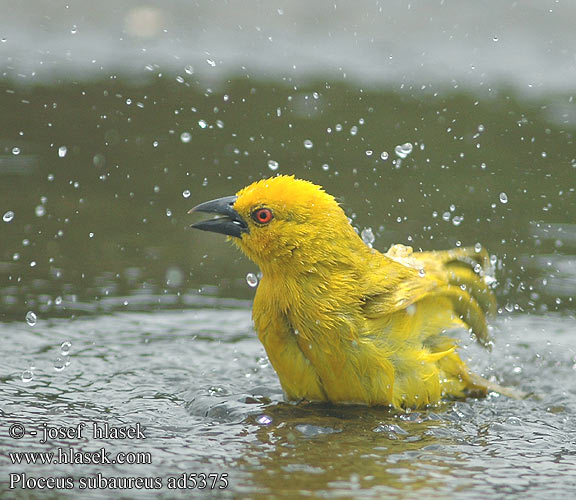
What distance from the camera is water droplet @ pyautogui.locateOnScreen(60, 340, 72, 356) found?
20.2ft

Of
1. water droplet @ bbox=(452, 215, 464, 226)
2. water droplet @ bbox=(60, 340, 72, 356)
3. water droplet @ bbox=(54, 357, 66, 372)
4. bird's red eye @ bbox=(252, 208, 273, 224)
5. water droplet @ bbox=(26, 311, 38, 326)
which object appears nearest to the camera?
→ bird's red eye @ bbox=(252, 208, 273, 224)

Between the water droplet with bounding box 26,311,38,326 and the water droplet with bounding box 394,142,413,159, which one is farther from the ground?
the water droplet with bounding box 394,142,413,159

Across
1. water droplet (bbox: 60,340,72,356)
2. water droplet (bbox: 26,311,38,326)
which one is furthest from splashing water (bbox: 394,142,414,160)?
water droplet (bbox: 60,340,72,356)

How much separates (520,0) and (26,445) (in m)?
10.3

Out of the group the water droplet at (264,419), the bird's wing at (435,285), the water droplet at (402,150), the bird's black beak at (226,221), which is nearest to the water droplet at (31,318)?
the bird's black beak at (226,221)

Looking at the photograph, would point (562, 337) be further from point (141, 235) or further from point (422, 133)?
point (422, 133)

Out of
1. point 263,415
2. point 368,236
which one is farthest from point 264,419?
point 368,236

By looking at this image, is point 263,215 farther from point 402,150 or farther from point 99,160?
point 402,150

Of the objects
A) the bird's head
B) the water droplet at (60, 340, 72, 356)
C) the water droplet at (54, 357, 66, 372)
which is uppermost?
the bird's head

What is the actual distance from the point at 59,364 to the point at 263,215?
157 centimetres

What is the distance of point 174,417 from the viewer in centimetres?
519

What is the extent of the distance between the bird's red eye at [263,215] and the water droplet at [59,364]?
1.50m

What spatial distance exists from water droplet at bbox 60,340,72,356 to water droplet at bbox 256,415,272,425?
56.5 inches

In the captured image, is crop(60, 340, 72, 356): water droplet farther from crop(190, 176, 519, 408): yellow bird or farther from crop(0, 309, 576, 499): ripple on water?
crop(190, 176, 519, 408): yellow bird
